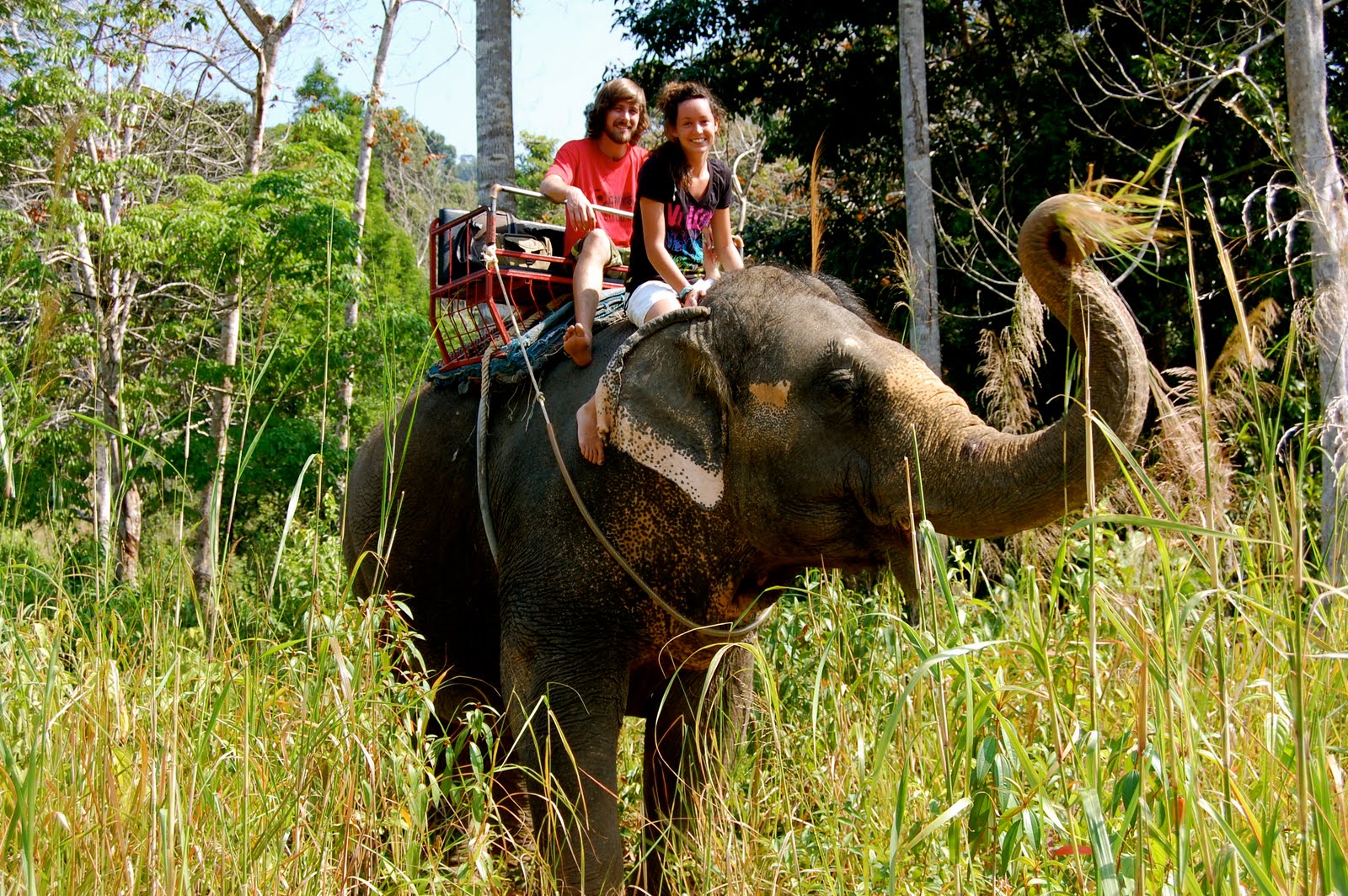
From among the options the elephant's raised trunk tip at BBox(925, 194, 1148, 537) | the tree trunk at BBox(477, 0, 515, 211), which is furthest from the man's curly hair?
the tree trunk at BBox(477, 0, 515, 211)

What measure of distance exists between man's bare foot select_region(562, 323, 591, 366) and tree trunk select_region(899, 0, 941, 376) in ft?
15.3

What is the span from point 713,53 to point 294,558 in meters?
6.28

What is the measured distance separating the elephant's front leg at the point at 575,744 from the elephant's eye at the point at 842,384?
97 cm

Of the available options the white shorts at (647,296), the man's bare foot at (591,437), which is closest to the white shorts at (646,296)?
the white shorts at (647,296)

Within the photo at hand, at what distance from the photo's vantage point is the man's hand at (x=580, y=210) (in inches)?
159

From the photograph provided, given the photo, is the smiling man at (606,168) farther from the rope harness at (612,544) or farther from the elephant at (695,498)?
the elephant at (695,498)

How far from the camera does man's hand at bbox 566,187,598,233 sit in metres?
4.03

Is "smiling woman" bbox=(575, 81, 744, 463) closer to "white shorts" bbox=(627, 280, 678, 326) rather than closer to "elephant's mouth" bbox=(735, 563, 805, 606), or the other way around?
"white shorts" bbox=(627, 280, 678, 326)

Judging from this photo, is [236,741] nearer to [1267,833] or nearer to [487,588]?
[487,588]

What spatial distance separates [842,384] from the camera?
3.11 m

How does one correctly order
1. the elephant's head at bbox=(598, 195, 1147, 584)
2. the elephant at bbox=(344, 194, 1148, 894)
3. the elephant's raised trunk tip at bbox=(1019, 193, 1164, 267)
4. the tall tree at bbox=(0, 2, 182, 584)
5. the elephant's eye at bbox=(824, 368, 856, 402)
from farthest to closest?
the tall tree at bbox=(0, 2, 182, 584) < the elephant's eye at bbox=(824, 368, 856, 402) < the elephant at bbox=(344, 194, 1148, 894) < the elephant's head at bbox=(598, 195, 1147, 584) < the elephant's raised trunk tip at bbox=(1019, 193, 1164, 267)

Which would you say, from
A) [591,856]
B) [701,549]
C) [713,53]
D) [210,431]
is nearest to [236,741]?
[591,856]

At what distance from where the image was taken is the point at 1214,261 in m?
Result: 9.16

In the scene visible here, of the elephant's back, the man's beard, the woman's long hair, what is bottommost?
the elephant's back
